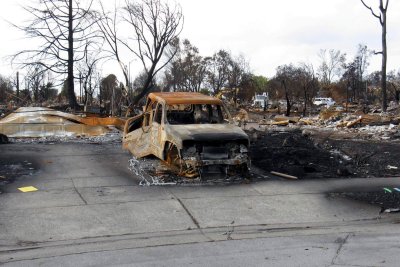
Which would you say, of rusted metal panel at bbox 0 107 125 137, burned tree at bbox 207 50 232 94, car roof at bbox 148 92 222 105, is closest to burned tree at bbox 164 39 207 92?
burned tree at bbox 207 50 232 94

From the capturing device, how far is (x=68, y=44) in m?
31.2

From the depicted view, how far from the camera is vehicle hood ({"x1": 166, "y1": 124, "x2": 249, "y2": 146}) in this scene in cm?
1023

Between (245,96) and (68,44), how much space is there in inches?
1326

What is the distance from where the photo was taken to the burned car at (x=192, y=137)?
10266 mm

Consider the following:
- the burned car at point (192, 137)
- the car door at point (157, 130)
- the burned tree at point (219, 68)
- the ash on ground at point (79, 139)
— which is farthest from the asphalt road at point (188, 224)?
the burned tree at point (219, 68)

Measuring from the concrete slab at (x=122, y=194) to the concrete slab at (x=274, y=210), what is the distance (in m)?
0.70

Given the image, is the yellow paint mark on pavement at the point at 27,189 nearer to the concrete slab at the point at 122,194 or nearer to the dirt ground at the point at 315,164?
the dirt ground at the point at 315,164

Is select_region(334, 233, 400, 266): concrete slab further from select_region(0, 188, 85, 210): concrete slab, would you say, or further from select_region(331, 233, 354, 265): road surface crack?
select_region(0, 188, 85, 210): concrete slab

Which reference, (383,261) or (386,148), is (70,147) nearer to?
(386,148)

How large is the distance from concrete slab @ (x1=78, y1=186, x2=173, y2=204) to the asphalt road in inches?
0.8

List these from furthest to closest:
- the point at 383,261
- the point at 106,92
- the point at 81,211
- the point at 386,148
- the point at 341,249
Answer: the point at 106,92 → the point at 386,148 → the point at 81,211 → the point at 341,249 → the point at 383,261

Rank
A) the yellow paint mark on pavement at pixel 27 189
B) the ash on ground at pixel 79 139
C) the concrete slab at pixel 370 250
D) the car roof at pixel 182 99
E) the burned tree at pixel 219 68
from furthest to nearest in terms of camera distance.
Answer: the burned tree at pixel 219 68, the ash on ground at pixel 79 139, the car roof at pixel 182 99, the yellow paint mark on pavement at pixel 27 189, the concrete slab at pixel 370 250

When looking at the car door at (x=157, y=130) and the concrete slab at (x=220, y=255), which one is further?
the car door at (x=157, y=130)

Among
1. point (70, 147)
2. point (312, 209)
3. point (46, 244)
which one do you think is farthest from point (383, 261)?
point (70, 147)
